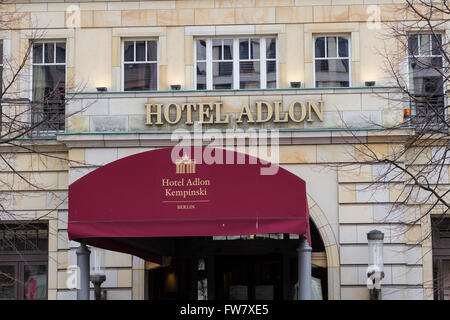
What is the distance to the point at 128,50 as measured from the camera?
18125 millimetres

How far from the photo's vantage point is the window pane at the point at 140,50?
18.1 meters

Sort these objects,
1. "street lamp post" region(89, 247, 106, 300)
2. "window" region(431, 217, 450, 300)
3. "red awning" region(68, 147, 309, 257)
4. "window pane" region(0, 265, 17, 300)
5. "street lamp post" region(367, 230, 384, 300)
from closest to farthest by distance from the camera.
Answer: "red awning" region(68, 147, 309, 257) → "street lamp post" region(367, 230, 384, 300) → "street lamp post" region(89, 247, 106, 300) → "window" region(431, 217, 450, 300) → "window pane" region(0, 265, 17, 300)

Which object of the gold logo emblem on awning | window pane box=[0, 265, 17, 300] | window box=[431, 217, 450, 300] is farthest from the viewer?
window pane box=[0, 265, 17, 300]

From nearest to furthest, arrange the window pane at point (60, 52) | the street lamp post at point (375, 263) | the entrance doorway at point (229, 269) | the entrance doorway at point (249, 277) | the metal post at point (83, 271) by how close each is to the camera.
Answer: the metal post at point (83, 271) → the street lamp post at point (375, 263) → the window pane at point (60, 52) → the entrance doorway at point (229, 269) → the entrance doorway at point (249, 277)

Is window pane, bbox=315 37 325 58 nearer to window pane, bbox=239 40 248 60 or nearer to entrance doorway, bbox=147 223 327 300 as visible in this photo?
window pane, bbox=239 40 248 60

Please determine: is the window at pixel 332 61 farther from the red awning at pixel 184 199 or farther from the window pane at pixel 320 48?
the red awning at pixel 184 199

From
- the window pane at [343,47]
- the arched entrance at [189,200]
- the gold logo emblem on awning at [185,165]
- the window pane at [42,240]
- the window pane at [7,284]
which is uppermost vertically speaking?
the window pane at [343,47]

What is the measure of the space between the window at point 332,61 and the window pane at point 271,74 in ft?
2.84

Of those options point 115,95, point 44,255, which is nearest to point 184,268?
point 44,255

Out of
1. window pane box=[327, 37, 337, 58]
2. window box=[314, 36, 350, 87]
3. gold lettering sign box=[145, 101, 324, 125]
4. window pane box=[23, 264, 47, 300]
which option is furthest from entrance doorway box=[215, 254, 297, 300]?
window pane box=[327, 37, 337, 58]

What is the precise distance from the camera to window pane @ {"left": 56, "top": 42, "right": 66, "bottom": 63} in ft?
60.0

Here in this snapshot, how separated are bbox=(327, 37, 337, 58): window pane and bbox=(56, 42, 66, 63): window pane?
230 inches

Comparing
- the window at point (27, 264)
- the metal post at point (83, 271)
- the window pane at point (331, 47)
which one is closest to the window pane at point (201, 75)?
the window pane at point (331, 47)

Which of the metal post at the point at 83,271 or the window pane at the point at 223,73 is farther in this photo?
the window pane at the point at 223,73
